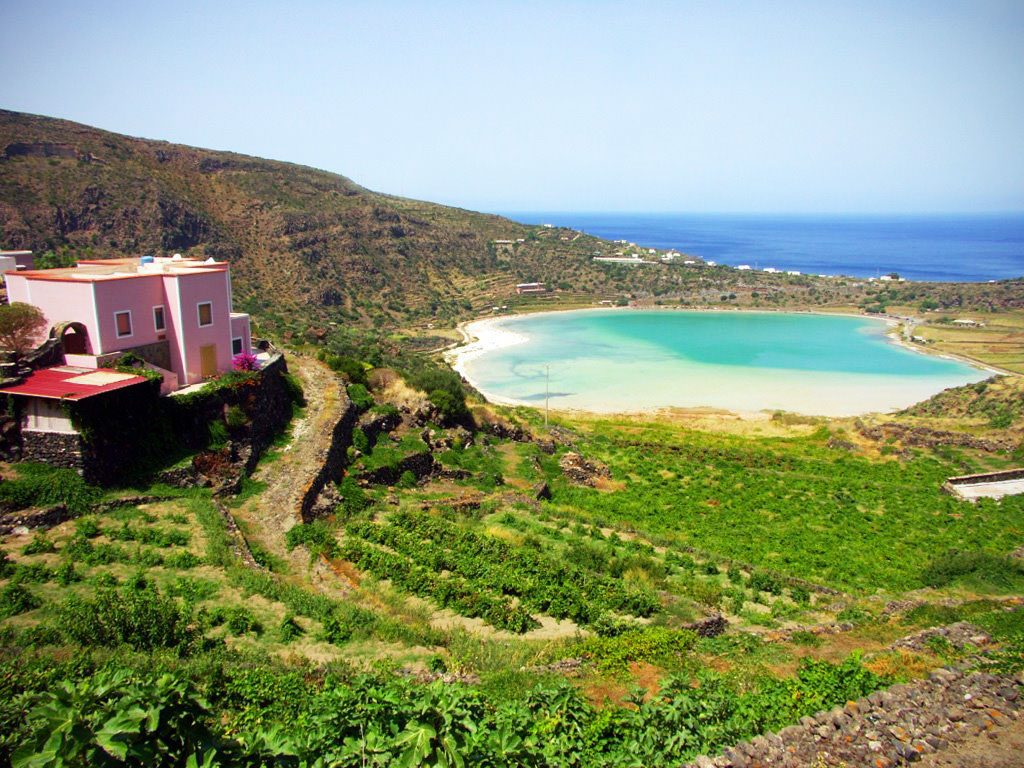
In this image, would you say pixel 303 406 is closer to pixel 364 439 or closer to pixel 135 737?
pixel 364 439

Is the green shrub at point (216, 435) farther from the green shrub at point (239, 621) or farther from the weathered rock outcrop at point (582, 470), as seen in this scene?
the weathered rock outcrop at point (582, 470)

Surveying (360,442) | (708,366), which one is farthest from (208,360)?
(708,366)

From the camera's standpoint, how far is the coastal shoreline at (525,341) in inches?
1993

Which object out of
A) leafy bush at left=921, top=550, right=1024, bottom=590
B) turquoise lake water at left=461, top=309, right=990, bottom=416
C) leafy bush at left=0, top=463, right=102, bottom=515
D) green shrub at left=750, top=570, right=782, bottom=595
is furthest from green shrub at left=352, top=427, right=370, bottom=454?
turquoise lake water at left=461, top=309, right=990, bottom=416

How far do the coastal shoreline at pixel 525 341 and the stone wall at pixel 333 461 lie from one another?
2727 cm

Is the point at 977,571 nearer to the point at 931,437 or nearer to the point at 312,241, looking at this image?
the point at 931,437

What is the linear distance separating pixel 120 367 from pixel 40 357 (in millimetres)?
1697

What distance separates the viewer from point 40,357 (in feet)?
52.5

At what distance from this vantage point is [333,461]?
19625 millimetres

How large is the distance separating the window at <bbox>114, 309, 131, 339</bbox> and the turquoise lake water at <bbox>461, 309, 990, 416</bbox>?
118ft

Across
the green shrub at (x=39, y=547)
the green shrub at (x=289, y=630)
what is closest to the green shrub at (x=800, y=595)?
the green shrub at (x=289, y=630)

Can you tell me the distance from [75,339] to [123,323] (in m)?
1.16

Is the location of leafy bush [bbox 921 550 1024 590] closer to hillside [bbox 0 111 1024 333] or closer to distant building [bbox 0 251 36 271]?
distant building [bbox 0 251 36 271]

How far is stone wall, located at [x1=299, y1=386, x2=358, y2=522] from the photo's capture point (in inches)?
666
